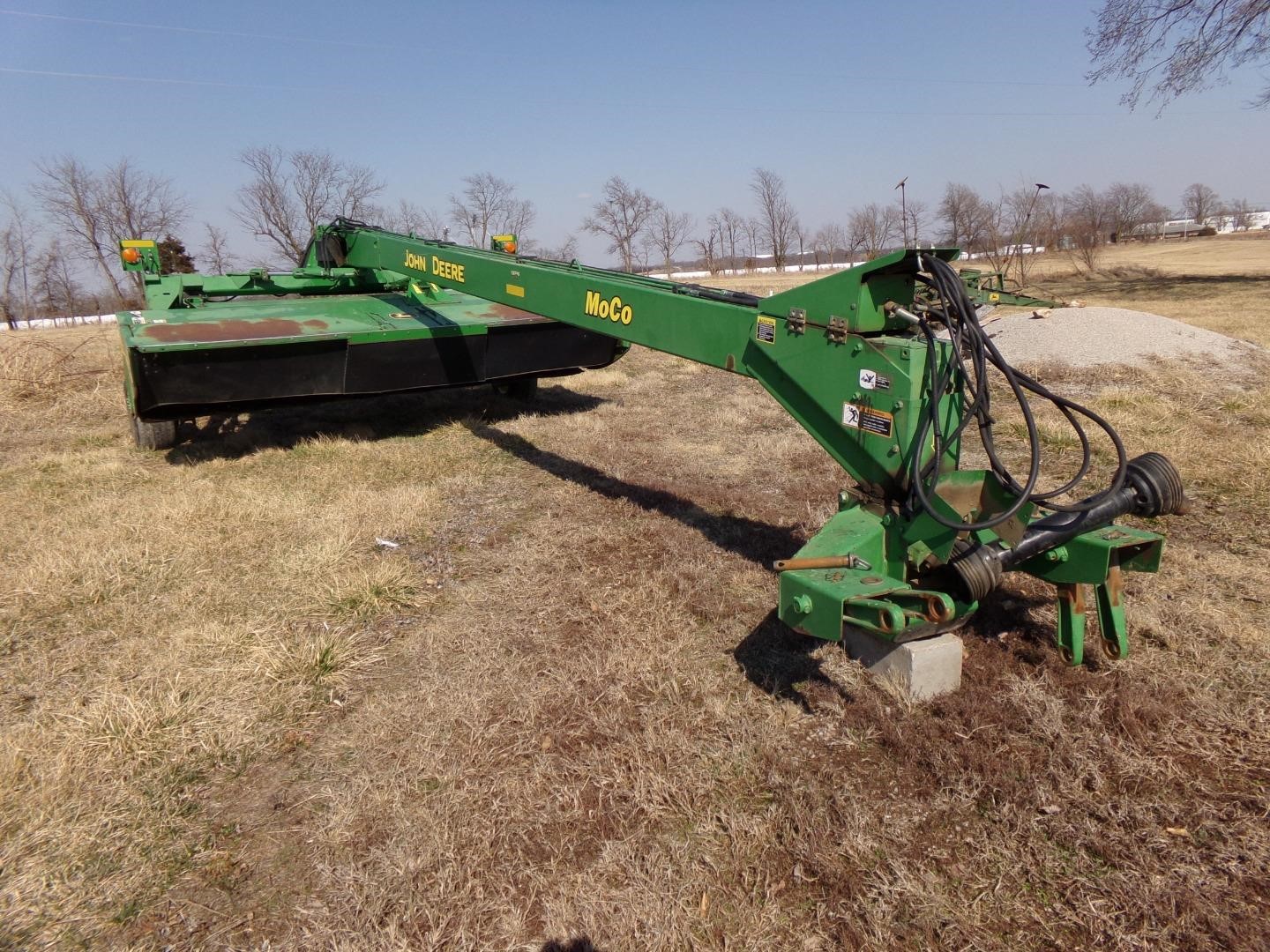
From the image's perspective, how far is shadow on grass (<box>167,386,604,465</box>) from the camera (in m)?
7.12

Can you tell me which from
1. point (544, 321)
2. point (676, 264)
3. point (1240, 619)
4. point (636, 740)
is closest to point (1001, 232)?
point (544, 321)

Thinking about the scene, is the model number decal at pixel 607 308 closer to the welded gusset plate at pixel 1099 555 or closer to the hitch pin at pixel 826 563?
the hitch pin at pixel 826 563

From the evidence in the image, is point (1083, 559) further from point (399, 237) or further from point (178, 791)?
point (399, 237)

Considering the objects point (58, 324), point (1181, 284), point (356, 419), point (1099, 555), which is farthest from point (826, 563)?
point (58, 324)

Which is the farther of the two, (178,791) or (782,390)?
(782,390)

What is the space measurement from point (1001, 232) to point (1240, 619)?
1063 inches

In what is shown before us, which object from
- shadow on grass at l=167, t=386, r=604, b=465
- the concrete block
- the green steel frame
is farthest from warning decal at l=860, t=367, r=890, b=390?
shadow on grass at l=167, t=386, r=604, b=465

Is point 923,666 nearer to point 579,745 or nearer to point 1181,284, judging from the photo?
point 579,745

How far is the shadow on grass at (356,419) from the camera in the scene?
7.12 metres

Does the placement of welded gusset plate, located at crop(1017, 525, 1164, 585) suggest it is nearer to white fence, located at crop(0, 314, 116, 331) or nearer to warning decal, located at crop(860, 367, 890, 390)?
warning decal, located at crop(860, 367, 890, 390)

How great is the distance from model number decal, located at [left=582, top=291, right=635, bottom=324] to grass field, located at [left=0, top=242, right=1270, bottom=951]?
1.36 m

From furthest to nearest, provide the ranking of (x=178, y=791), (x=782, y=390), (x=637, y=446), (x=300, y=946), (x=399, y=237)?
(x=637, y=446) → (x=399, y=237) → (x=782, y=390) → (x=178, y=791) → (x=300, y=946)

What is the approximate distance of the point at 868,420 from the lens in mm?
3062

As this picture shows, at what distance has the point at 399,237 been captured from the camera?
6406mm
